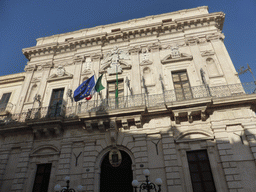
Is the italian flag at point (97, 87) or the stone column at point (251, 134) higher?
the italian flag at point (97, 87)

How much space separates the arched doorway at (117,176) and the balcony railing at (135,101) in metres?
2.71

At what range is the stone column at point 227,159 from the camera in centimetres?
791

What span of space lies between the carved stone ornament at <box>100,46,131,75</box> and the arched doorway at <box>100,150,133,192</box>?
5.62m

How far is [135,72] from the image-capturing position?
40.9ft

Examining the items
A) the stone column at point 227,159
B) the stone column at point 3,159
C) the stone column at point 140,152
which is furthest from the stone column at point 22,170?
the stone column at point 227,159

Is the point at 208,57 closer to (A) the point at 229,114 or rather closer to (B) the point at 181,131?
(A) the point at 229,114

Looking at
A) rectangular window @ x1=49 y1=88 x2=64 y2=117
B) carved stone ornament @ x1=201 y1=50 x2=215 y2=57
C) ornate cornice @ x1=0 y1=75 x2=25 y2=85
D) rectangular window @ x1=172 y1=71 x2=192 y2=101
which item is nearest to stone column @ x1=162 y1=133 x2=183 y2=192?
rectangular window @ x1=172 y1=71 x2=192 y2=101

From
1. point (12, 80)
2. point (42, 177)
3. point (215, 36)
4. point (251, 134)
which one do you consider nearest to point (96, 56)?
point (12, 80)

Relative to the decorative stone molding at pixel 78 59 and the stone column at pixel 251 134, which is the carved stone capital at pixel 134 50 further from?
the stone column at pixel 251 134

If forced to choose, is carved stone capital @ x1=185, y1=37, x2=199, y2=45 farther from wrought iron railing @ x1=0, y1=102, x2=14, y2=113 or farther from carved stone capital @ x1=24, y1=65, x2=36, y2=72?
wrought iron railing @ x1=0, y1=102, x2=14, y2=113

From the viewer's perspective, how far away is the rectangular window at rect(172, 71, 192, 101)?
11008 millimetres

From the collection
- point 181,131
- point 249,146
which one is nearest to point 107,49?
point 181,131

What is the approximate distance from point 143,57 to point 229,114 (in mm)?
6465

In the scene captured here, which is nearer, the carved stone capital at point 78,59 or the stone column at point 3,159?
the stone column at point 3,159
